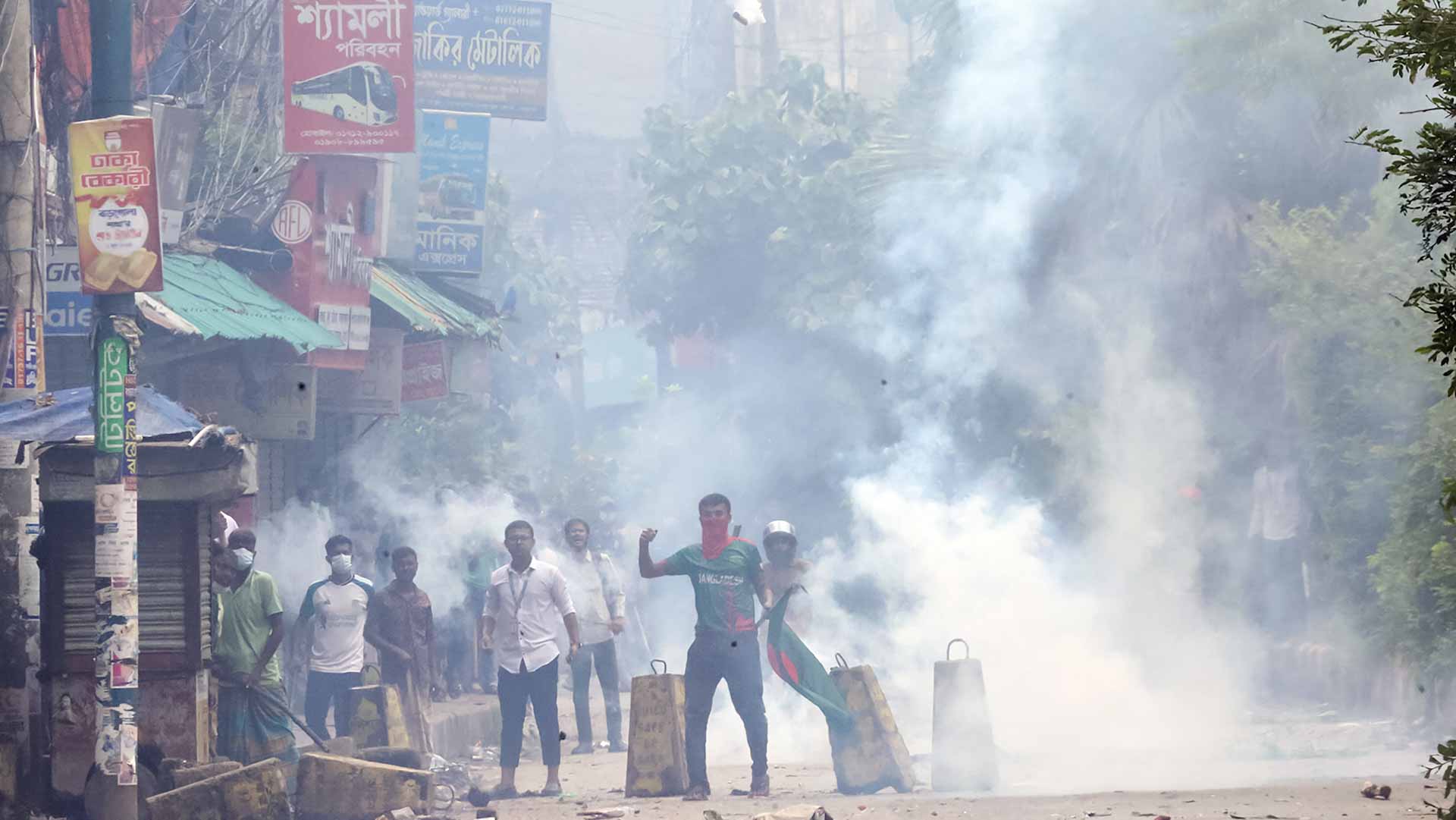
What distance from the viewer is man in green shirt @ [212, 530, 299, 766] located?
9.85m

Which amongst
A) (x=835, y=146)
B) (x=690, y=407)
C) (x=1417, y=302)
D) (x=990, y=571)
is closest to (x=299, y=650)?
(x=990, y=571)

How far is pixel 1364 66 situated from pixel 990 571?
18.1 feet

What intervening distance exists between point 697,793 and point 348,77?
7.47 m

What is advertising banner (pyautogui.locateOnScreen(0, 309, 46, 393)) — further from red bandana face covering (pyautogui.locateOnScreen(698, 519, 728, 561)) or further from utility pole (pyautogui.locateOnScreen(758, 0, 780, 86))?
utility pole (pyautogui.locateOnScreen(758, 0, 780, 86))

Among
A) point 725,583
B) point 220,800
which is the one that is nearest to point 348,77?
point 725,583

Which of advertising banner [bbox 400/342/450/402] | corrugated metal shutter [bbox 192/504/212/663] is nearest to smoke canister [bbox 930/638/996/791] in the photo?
corrugated metal shutter [bbox 192/504/212/663]

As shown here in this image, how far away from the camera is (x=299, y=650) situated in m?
12.8

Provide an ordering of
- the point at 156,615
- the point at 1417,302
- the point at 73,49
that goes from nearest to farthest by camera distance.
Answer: the point at 1417,302 < the point at 156,615 < the point at 73,49

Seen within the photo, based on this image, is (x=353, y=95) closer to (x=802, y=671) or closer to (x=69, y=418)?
(x=69, y=418)

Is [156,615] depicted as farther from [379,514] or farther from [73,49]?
[379,514]

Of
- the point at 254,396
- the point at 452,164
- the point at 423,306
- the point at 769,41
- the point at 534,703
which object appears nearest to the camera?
the point at 534,703

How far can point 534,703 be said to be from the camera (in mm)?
10484

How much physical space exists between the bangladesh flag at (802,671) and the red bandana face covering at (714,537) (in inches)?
20.2

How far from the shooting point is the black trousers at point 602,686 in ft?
43.8
